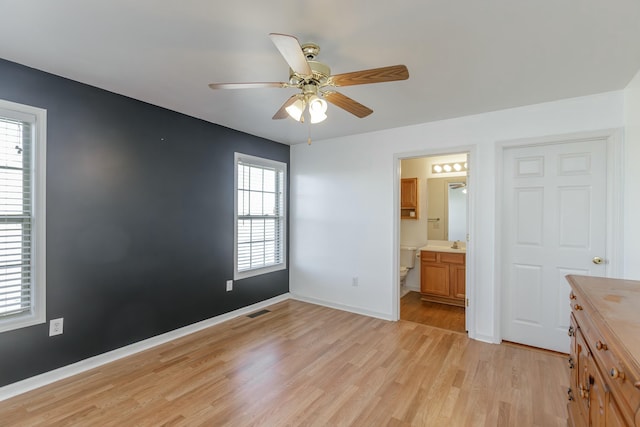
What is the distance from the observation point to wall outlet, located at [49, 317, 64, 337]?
92.1 inches

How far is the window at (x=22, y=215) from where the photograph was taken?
7.14 ft

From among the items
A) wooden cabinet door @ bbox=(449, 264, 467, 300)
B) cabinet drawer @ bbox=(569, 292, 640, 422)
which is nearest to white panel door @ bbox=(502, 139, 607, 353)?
wooden cabinet door @ bbox=(449, 264, 467, 300)

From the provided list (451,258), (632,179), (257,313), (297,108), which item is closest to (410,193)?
(451,258)

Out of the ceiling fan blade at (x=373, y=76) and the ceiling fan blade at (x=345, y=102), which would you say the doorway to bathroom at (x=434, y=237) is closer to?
the ceiling fan blade at (x=345, y=102)

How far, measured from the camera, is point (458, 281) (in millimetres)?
4270

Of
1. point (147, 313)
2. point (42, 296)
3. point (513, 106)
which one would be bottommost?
point (147, 313)

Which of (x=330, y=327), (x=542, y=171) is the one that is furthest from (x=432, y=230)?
(x=330, y=327)

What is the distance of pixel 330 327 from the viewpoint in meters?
3.51

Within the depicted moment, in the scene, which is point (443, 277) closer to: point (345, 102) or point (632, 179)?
point (632, 179)

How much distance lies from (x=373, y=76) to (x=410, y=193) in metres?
3.57

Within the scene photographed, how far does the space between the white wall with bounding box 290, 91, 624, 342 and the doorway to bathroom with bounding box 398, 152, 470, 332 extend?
521 millimetres

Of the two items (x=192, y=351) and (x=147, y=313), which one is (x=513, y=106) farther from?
(x=147, y=313)

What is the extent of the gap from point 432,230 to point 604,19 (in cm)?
367

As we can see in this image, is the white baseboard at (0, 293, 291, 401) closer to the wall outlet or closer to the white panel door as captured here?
the wall outlet
